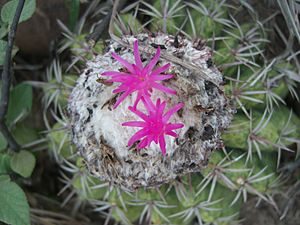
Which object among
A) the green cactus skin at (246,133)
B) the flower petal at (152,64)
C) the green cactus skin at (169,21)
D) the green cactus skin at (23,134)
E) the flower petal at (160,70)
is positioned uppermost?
the flower petal at (152,64)

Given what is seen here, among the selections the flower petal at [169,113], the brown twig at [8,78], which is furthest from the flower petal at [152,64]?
the brown twig at [8,78]

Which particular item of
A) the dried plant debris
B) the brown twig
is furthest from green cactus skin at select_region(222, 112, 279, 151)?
the brown twig

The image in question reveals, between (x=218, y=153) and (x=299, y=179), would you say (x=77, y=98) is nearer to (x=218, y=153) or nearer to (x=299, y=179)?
(x=218, y=153)

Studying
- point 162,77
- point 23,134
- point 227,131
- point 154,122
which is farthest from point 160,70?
point 23,134

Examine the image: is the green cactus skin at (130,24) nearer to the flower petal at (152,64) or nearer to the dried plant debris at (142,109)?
the dried plant debris at (142,109)

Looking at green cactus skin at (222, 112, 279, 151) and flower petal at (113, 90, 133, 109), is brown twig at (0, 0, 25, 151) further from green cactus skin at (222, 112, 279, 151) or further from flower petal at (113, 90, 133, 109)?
green cactus skin at (222, 112, 279, 151)

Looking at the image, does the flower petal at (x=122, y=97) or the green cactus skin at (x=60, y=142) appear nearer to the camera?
the flower petal at (x=122, y=97)

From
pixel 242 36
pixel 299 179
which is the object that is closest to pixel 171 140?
pixel 242 36
